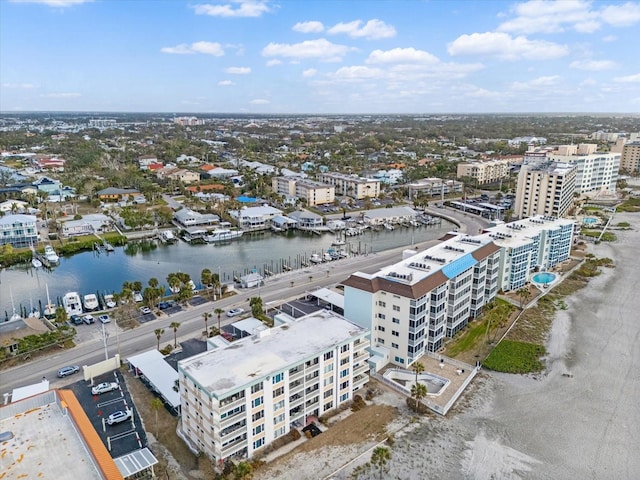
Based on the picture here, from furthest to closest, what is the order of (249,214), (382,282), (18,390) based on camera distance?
(249,214) → (382,282) → (18,390)

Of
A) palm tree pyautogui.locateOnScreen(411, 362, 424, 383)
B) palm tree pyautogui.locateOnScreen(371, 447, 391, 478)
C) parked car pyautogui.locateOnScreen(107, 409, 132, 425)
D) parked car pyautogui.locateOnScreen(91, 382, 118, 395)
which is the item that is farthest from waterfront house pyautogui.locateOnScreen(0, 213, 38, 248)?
palm tree pyautogui.locateOnScreen(371, 447, 391, 478)

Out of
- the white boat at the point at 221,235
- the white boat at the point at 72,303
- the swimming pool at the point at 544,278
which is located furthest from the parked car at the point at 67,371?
the swimming pool at the point at 544,278

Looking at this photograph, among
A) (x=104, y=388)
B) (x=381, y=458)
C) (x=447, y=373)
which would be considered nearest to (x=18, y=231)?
(x=104, y=388)

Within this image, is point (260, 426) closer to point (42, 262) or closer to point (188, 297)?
point (188, 297)

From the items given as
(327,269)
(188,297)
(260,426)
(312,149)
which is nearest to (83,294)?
(188,297)

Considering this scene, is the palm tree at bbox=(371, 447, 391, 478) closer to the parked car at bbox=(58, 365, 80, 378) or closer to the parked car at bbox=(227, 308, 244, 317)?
the parked car at bbox=(227, 308, 244, 317)

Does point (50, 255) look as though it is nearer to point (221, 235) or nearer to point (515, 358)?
point (221, 235)
